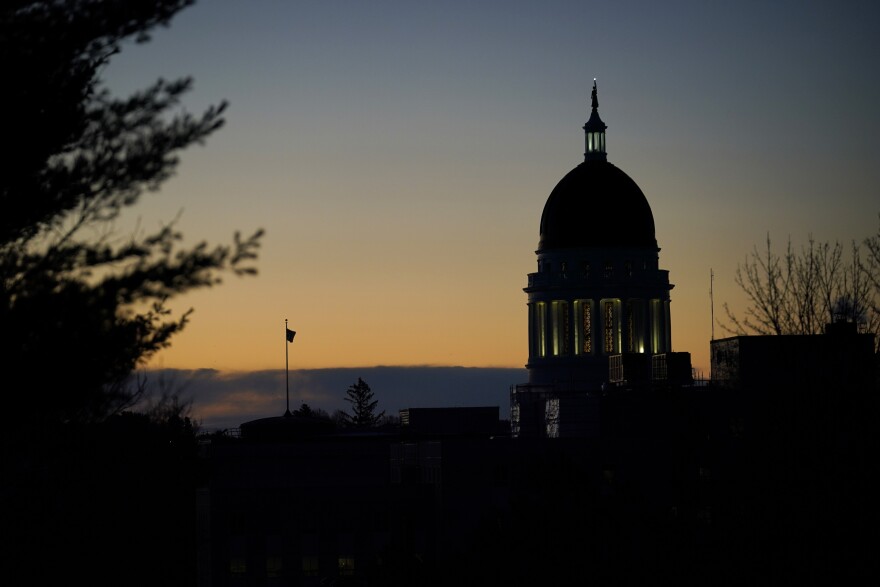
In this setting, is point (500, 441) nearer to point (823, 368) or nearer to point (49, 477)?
point (823, 368)

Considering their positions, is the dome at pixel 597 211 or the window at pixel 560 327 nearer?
the dome at pixel 597 211

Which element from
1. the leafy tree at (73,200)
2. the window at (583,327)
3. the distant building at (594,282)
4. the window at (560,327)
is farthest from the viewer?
the window at (560,327)

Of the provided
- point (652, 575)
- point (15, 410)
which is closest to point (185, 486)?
point (652, 575)

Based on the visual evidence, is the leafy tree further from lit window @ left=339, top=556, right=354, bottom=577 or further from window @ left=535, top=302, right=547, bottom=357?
window @ left=535, top=302, right=547, bottom=357

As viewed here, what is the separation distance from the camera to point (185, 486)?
282 ft

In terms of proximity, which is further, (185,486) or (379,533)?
(379,533)

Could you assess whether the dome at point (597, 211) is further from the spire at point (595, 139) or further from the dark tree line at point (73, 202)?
the dark tree line at point (73, 202)

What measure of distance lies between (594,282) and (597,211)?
6.65 metres

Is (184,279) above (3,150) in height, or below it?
below

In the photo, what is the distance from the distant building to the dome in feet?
0.30

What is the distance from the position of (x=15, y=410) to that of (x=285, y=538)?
9511 centimetres

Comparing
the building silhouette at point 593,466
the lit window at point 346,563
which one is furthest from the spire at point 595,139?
the lit window at point 346,563

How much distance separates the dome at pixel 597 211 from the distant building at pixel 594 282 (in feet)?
0.30

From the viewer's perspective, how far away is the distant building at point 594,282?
17050 centimetres
